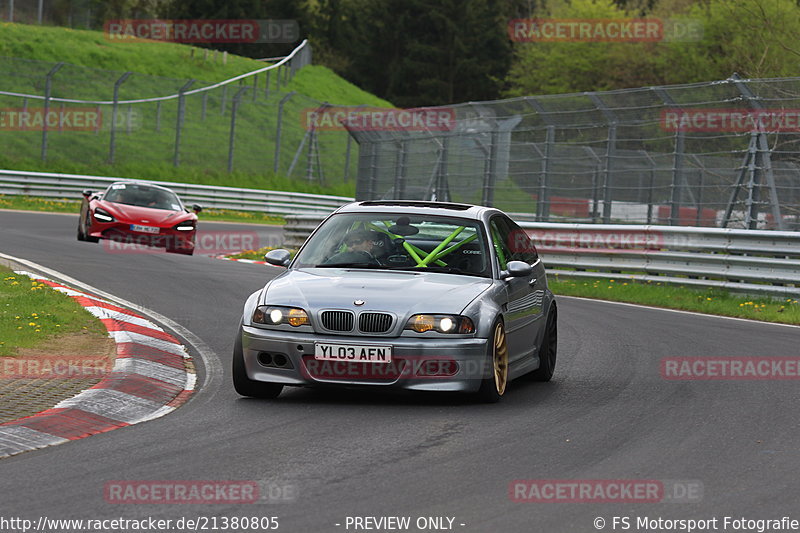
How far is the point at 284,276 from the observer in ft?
30.3

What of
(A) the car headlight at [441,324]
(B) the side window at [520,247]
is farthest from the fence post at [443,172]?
(A) the car headlight at [441,324]

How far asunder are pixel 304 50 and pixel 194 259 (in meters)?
51.2

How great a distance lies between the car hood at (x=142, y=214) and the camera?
21.9 metres

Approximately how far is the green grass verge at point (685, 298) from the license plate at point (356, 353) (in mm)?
8707

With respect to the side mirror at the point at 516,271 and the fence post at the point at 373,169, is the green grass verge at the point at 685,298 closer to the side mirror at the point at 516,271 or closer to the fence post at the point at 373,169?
the side mirror at the point at 516,271

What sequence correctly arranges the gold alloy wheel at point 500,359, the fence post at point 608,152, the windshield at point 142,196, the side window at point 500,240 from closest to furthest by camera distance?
the gold alloy wheel at point 500,359
the side window at point 500,240
the fence post at point 608,152
the windshield at point 142,196

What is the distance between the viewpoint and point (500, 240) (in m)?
9.95

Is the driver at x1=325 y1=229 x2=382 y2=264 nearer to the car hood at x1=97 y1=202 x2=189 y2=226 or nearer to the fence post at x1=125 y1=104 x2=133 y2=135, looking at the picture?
the car hood at x1=97 y1=202 x2=189 y2=226

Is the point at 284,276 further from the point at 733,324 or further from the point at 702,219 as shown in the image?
the point at 702,219

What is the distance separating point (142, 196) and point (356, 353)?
1551cm

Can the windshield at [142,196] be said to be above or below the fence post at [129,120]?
below

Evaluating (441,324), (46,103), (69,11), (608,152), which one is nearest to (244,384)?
(441,324)

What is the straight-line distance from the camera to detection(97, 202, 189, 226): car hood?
72.0 feet

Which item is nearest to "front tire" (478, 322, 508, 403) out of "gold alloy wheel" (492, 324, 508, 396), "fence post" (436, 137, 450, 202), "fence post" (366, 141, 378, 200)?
"gold alloy wheel" (492, 324, 508, 396)
